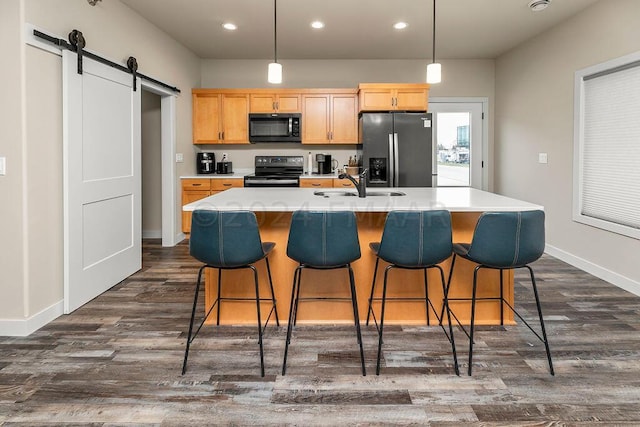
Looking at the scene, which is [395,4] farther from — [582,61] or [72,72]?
[72,72]

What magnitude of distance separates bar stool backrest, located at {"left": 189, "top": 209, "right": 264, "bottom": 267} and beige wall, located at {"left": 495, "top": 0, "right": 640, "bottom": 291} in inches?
130

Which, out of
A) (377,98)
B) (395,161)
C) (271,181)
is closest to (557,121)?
(395,161)

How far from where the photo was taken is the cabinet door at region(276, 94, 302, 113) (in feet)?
20.0

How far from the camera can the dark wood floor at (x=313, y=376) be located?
6.39 ft

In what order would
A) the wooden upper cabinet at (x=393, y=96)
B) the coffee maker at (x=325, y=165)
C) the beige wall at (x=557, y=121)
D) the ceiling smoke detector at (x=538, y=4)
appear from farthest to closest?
the coffee maker at (x=325, y=165) → the wooden upper cabinet at (x=393, y=96) → the ceiling smoke detector at (x=538, y=4) → the beige wall at (x=557, y=121)

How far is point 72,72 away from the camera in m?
3.16

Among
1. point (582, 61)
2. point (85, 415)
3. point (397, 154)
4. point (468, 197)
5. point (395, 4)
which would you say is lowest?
point (85, 415)

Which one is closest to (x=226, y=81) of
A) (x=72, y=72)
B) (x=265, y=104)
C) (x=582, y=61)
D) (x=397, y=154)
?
(x=265, y=104)

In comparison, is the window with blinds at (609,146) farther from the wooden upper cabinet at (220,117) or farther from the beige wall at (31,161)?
the beige wall at (31,161)

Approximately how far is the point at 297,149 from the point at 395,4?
2.75 metres

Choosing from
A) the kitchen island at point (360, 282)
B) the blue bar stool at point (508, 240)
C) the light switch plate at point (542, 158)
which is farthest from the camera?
the light switch plate at point (542, 158)

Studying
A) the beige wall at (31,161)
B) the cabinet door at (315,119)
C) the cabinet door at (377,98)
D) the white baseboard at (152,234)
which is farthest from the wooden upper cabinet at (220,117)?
the beige wall at (31,161)

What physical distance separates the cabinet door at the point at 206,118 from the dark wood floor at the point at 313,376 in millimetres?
3423

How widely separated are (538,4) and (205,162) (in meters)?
4.45
